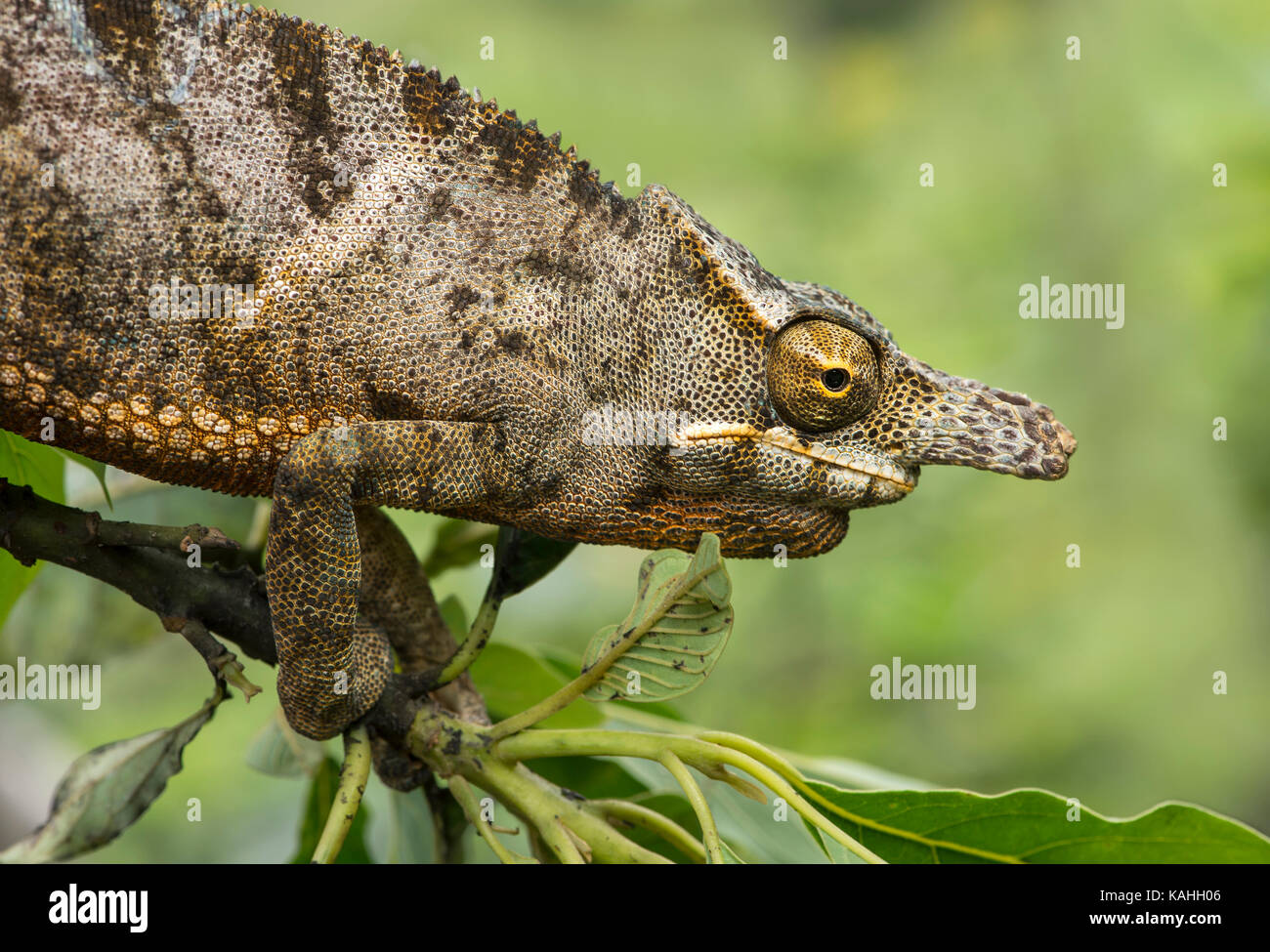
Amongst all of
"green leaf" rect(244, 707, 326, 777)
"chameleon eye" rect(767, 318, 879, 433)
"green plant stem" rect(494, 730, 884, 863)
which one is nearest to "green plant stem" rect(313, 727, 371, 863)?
"green plant stem" rect(494, 730, 884, 863)

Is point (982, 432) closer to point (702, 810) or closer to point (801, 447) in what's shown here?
point (801, 447)

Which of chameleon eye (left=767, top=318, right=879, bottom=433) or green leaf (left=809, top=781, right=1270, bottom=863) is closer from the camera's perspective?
green leaf (left=809, top=781, right=1270, bottom=863)

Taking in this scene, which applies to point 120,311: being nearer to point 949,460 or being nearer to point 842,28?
point 949,460

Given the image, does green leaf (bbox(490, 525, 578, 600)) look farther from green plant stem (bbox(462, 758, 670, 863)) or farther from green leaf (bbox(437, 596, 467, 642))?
green leaf (bbox(437, 596, 467, 642))

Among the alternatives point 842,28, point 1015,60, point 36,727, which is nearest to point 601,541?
point 36,727

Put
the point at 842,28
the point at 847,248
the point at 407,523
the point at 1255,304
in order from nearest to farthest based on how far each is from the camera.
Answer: the point at 1255,304 < the point at 407,523 < the point at 847,248 < the point at 842,28

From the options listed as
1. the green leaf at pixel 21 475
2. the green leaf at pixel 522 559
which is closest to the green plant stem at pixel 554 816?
the green leaf at pixel 522 559
